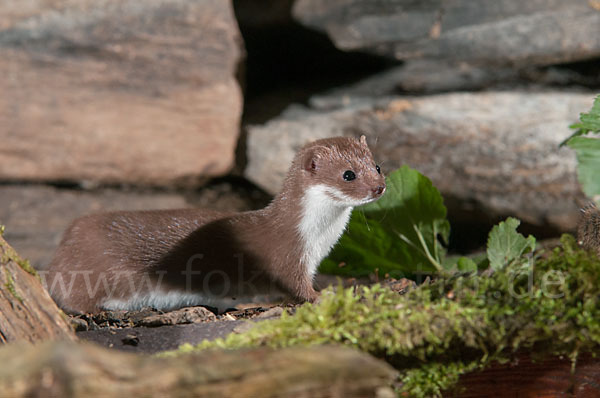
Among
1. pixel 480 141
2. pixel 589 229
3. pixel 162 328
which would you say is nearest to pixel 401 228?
pixel 589 229

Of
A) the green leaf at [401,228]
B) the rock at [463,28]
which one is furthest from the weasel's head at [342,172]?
the rock at [463,28]

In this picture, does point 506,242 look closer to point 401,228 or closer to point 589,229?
point 589,229

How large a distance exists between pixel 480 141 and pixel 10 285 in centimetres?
222

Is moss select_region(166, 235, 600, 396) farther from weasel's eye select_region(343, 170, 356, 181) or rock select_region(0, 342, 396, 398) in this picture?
weasel's eye select_region(343, 170, 356, 181)

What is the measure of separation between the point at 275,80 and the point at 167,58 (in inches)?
25.7

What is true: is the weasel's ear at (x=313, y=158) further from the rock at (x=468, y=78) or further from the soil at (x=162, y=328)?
the rock at (x=468, y=78)

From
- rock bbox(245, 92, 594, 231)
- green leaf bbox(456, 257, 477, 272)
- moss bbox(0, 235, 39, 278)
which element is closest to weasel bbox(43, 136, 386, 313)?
green leaf bbox(456, 257, 477, 272)

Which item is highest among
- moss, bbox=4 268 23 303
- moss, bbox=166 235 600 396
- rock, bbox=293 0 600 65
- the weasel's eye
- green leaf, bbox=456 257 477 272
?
rock, bbox=293 0 600 65

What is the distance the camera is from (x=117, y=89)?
9.77 ft

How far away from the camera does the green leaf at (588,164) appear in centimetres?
127

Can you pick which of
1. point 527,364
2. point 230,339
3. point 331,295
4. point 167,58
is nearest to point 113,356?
point 230,339

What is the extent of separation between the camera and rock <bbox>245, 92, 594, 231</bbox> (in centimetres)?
286

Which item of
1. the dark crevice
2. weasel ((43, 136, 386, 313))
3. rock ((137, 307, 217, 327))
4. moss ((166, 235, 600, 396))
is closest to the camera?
moss ((166, 235, 600, 396))

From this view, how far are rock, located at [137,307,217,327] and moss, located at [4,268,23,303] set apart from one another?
0.36 m
